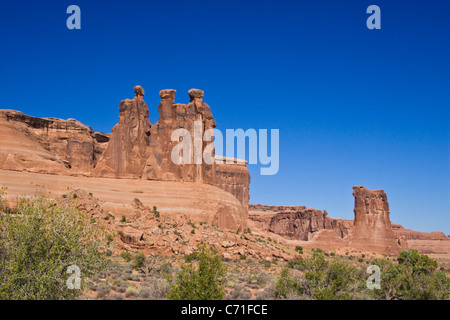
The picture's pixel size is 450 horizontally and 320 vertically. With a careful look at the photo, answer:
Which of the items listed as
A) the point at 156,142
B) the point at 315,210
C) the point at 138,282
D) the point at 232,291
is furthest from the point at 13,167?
the point at 315,210

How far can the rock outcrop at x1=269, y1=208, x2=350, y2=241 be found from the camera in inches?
5113

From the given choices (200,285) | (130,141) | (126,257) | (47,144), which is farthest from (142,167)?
(200,285)

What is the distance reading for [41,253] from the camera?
47.5ft

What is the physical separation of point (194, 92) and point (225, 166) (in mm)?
57031

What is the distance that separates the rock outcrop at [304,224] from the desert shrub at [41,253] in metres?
118

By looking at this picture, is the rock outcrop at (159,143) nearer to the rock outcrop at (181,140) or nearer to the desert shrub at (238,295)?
the rock outcrop at (181,140)

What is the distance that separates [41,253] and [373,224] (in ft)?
258

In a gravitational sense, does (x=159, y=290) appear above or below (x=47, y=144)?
below

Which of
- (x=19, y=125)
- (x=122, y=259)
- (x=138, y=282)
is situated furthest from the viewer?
(x=19, y=125)

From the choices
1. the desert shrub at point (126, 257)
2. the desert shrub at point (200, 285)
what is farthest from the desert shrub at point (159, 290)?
the desert shrub at point (126, 257)

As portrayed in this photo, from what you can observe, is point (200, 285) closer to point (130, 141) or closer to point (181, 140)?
point (181, 140)

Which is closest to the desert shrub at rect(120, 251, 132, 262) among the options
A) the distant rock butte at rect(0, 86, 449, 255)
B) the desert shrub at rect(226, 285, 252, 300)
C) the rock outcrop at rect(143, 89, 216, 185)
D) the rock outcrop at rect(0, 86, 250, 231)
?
the distant rock butte at rect(0, 86, 449, 255)
